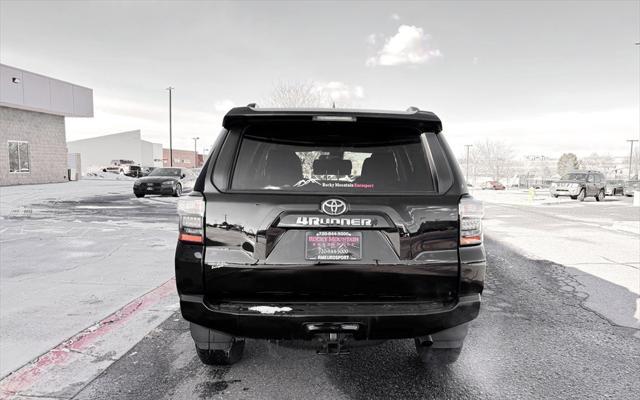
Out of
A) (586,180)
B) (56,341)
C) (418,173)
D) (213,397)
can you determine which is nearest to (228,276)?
(213,397)

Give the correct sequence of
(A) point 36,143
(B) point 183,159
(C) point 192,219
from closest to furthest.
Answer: (C) point 192,219 < (A) point 36,143 < (B) point 183,159

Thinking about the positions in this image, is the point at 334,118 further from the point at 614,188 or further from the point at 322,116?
the point at 614,188

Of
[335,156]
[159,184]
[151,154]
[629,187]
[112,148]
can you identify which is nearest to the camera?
[335,156]

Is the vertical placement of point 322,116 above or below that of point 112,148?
below

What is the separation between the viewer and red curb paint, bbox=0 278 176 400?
9.73ft

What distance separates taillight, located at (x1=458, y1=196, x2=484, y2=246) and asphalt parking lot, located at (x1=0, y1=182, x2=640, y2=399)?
1.16 meters

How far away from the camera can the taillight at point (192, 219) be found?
99.2 inches

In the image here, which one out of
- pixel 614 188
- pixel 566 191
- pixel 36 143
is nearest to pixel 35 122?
pixel 36 143

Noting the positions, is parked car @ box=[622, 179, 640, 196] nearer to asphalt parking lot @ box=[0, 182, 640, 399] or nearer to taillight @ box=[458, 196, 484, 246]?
asphalt parking lot @ box=[0, 182, 640, 399]

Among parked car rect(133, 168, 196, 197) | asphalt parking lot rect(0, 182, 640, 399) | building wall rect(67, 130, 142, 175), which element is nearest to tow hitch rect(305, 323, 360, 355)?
asphalt parking lot rect(0, 182, 640, 399)

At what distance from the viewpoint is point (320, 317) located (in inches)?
94.5

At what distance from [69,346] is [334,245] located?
8.90 ft

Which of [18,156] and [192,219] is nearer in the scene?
[192,219]

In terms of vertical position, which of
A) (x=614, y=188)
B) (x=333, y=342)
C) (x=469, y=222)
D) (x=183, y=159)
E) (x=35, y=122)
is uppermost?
(x=183, y=159)
